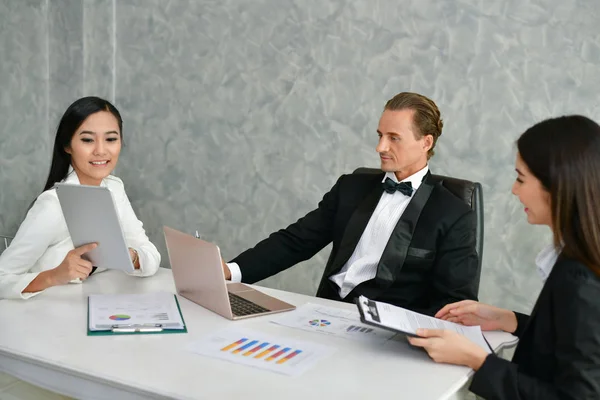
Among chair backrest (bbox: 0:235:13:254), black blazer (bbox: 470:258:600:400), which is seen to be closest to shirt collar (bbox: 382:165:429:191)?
black blazer (bbox: 470:258:600:400)

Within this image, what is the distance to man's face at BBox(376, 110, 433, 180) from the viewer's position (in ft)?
8.46

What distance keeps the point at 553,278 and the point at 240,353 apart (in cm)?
76

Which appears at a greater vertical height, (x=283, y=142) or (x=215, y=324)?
(x=283, y=142)

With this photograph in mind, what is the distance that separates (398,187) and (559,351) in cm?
113

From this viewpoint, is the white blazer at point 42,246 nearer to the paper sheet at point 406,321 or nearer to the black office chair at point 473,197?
the paper sheet at point 406,321

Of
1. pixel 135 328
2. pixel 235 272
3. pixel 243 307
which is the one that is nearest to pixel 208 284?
pixel 243 307

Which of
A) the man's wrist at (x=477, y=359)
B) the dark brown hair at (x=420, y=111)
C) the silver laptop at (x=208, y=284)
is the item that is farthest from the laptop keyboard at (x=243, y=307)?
the dark brown hair at (x=420, y=111)

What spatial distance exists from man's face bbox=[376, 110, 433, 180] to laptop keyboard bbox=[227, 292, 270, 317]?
2.62 feet

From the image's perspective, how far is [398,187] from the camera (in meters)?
2.58

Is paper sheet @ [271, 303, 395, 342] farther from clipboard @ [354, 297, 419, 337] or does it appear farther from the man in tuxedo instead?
the man in tuxedo

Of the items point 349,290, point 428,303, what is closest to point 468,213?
point 428,303

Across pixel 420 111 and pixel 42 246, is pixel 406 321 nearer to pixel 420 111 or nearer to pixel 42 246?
pixel 420 111

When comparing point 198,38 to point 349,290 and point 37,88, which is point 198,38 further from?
point 349,290

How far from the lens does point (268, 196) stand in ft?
13.0
